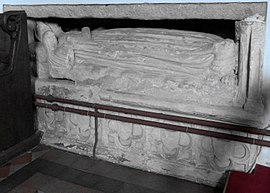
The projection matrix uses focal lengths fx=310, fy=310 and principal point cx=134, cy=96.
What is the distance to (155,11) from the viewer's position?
2.13m

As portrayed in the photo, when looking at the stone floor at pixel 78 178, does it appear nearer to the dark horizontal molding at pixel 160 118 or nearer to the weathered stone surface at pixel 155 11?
the dark horizontal molding at pixel 160 118

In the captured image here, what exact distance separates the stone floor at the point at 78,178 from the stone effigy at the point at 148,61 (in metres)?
0.62

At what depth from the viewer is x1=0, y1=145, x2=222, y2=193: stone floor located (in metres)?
2.19

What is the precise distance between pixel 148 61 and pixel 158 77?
0.48 feet

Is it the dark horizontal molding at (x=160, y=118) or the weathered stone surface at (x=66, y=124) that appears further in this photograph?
the weathered stone surface at (x=66, y=124)

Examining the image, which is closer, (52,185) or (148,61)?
(52,185)

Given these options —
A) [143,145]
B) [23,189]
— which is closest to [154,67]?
[143,145]

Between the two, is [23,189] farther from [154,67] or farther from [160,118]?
[154,67]

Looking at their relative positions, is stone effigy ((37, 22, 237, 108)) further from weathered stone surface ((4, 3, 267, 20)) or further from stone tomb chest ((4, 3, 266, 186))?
weathered stone surface ((4, 3, 267, 20))

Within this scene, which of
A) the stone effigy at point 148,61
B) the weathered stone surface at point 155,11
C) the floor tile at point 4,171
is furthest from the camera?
the floor tile at point 4,171

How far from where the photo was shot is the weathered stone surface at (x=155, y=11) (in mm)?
1905

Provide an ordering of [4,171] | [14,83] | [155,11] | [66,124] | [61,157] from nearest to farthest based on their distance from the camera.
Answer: [155,11], [4,171], [14,83], [61,157], [66,124]

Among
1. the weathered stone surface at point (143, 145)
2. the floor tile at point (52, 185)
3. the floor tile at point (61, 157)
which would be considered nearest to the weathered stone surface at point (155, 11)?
the weathered stone surface at point (143, 145)

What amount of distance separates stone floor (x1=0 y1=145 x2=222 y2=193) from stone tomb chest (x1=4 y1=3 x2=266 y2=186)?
83 mm
